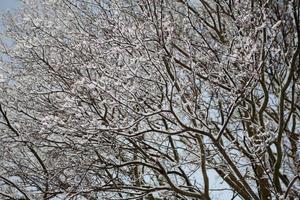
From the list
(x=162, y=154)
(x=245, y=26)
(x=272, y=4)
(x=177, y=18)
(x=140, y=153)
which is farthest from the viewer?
(x=177, y=18)

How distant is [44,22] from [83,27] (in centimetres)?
62

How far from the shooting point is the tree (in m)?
3.96

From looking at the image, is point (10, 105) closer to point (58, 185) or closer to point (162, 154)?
point (58, 185)

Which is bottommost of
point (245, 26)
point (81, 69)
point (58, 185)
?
point (58, 185)

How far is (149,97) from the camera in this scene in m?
4.62

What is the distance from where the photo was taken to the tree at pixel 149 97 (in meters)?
3.96

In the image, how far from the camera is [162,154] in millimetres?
5492

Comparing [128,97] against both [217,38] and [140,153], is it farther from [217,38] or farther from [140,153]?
[217,38]

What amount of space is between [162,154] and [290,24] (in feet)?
7.80

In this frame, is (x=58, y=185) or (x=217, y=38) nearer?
(x=58, y=185)

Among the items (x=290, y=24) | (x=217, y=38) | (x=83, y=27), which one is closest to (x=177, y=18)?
(x=217, y=38)

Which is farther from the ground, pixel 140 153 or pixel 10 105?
pixel 10 105

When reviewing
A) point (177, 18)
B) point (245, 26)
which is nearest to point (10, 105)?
point (177, 18)

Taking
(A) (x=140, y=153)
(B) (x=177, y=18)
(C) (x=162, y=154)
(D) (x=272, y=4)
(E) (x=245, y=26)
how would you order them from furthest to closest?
(B) (x=177, y=18) → (C) (x=162, y=154) → (A) (x=140, y=153) → (D) (x=272, y=4) → (E) (x=245, y=26)
